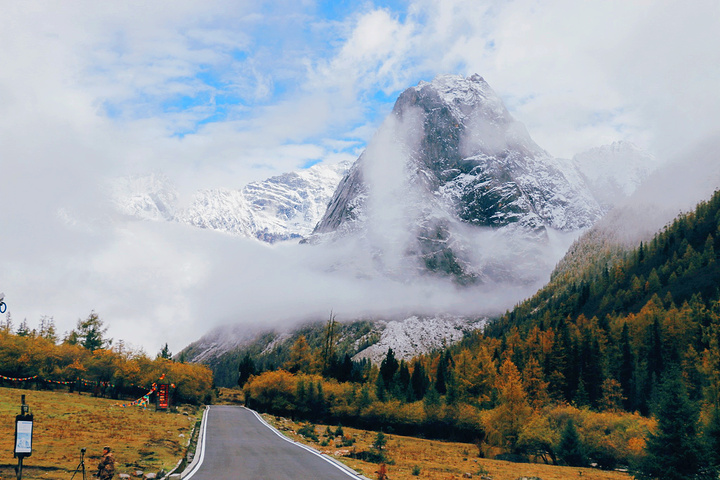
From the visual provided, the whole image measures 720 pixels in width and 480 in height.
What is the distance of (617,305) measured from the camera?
176875mm

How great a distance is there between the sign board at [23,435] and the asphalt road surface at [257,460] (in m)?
8.15

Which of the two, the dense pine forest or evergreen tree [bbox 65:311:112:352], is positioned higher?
evergreen tree [bbox 65:311:112:352]

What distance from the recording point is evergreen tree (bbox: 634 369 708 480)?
39.2 meters

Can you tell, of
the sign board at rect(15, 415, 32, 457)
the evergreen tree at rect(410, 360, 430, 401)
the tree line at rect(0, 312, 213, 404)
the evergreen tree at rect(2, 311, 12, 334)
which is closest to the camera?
the sign board at rect(15, 415, 32, 457)

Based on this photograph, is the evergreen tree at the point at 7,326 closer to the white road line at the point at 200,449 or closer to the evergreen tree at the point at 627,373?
the white road line at the point at 200,449

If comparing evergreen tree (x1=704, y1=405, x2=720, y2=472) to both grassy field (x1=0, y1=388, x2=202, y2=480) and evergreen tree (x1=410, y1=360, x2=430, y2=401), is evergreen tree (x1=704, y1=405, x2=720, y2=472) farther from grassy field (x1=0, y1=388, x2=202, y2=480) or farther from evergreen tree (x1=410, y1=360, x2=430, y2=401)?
evergreen tree (x1=410, y1=360, x2=430, y2=401)

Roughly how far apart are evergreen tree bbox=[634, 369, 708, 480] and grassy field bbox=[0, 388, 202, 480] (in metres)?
35.5

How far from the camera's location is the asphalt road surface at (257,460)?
28.6m

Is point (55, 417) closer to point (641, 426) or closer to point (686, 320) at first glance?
point (641, 426)

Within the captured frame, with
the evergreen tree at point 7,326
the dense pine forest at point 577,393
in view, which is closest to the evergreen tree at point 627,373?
the dense pine forest at point 577,393

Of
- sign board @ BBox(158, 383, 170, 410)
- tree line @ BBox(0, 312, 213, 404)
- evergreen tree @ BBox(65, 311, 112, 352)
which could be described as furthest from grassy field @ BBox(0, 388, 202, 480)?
evergreen tree @ BBox(65, 311, 112, 352)

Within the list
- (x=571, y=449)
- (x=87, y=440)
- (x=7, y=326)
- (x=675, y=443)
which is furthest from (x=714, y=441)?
(x=7, y=326)

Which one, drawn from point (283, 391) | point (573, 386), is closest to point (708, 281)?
point (573, 386)

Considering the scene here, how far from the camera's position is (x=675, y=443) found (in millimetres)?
39844
